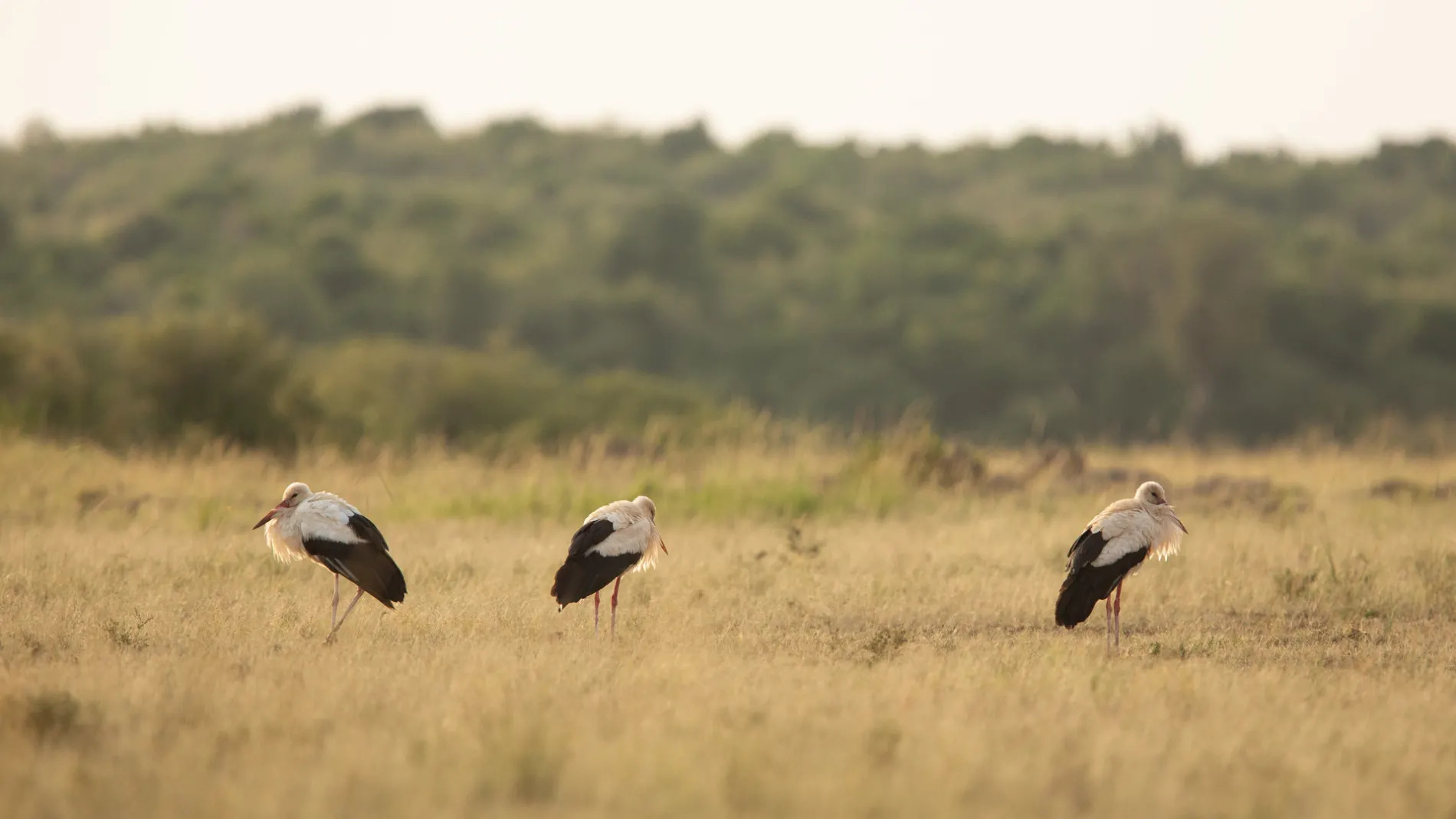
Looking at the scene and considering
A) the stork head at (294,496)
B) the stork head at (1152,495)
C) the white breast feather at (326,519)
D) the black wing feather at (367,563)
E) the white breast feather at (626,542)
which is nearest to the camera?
the black wing feather at (367,563)

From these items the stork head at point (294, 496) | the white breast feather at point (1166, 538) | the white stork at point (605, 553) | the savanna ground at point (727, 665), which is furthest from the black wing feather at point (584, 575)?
the white breast feather at point (1166, 538)

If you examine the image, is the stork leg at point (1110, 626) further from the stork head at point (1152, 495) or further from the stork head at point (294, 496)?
the stork head at point (294, 496)

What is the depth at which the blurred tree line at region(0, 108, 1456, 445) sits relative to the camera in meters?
37.7

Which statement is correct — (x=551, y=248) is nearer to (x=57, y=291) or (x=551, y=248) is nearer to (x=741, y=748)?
(x=57, y=291)

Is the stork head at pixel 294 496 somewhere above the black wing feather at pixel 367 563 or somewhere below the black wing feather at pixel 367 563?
above

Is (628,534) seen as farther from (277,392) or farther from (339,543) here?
(277,392)

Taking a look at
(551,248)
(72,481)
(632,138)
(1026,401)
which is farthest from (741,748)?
(632,138)

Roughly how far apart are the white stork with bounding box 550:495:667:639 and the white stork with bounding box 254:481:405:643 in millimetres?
842

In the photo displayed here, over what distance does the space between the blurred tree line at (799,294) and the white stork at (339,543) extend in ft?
57.8

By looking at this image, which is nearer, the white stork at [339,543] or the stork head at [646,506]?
the white stork at [339,543]

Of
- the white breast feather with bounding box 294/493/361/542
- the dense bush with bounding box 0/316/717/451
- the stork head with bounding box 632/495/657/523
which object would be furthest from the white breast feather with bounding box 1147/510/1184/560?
the dense bush with bounding box 0/316/717/451

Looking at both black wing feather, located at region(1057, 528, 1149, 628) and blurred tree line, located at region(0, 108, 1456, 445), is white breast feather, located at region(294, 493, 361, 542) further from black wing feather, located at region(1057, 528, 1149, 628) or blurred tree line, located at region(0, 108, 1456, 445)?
blurred tree line, located at region(0, 108, 1456, 445)

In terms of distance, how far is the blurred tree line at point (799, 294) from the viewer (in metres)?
37.7

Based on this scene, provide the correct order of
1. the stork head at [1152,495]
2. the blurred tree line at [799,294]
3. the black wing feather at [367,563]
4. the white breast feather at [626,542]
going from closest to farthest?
the black wing feather at [367,563] → the white breast feather at [626,542] → the stork head at [1152,495] → the blurred tree line at [799,294]
